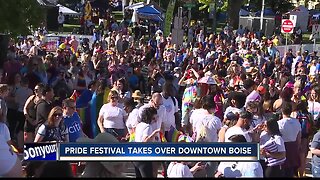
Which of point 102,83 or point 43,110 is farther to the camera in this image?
point 102,83

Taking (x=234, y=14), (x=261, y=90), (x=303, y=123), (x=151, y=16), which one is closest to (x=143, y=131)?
(x=303, y=123)

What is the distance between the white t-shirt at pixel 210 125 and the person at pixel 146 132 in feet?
2.46

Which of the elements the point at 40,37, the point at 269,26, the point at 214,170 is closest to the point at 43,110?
the point at 214,170

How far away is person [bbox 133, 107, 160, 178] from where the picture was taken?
9.25 metres

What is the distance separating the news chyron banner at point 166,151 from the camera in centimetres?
770

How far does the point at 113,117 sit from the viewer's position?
11383 mm

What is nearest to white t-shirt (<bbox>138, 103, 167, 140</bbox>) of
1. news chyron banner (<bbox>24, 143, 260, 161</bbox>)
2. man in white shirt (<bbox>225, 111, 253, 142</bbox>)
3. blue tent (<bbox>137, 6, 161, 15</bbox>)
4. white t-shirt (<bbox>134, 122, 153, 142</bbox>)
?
white t-shirt (<bbox>134, 122, 153, 142</bbox>)

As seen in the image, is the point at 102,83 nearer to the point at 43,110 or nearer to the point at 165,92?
the point at 165,92

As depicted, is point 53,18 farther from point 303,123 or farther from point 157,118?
point 157,118

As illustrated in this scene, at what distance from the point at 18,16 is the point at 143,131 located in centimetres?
1000

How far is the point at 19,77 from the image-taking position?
43.1ft

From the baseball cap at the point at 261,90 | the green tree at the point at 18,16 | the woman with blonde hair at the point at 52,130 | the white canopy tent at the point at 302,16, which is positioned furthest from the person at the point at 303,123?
the white canopy tent at the point at 302,16

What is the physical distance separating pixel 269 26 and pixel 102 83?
37590mm

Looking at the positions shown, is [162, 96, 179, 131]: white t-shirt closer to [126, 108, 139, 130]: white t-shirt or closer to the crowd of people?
the crowd of people
